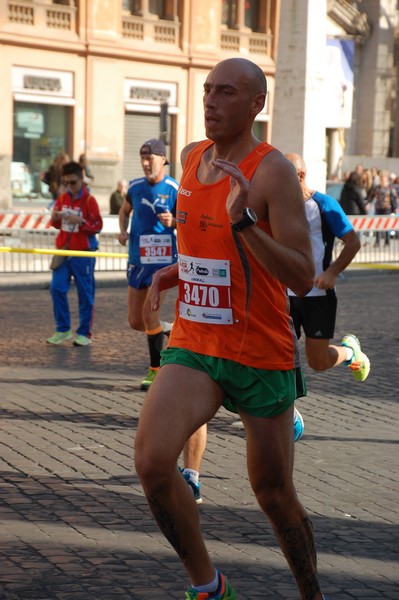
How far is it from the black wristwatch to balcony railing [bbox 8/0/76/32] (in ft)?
102

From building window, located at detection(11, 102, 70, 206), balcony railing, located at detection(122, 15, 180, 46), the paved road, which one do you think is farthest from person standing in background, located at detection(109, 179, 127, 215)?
the paved road

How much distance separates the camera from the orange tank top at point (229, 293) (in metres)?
4.37

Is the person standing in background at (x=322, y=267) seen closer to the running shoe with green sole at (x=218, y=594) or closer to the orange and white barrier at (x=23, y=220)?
the running shoe with green sole at (x=218, y=594)

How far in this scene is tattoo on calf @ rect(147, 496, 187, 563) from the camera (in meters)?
4.25

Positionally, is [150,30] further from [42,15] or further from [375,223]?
[375,223]

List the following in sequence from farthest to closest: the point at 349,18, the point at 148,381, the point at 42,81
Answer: the point at 349,18 → the point at 42,81 → the point at 148,381

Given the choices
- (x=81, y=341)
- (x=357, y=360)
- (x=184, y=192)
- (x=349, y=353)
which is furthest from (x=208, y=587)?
(x=81, y=341)

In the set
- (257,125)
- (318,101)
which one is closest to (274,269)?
(318,101)

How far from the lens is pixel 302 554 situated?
4.40 m

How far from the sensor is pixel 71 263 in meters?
12.7

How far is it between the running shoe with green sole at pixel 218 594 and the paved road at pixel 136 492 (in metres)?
0.44

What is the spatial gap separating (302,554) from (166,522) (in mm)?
505

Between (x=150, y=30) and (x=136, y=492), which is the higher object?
(x=150, y=30)

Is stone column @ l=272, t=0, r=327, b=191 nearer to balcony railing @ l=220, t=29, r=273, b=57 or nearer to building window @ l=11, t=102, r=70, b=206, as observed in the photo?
building window @ l=11, t=102, r=70, b=206
